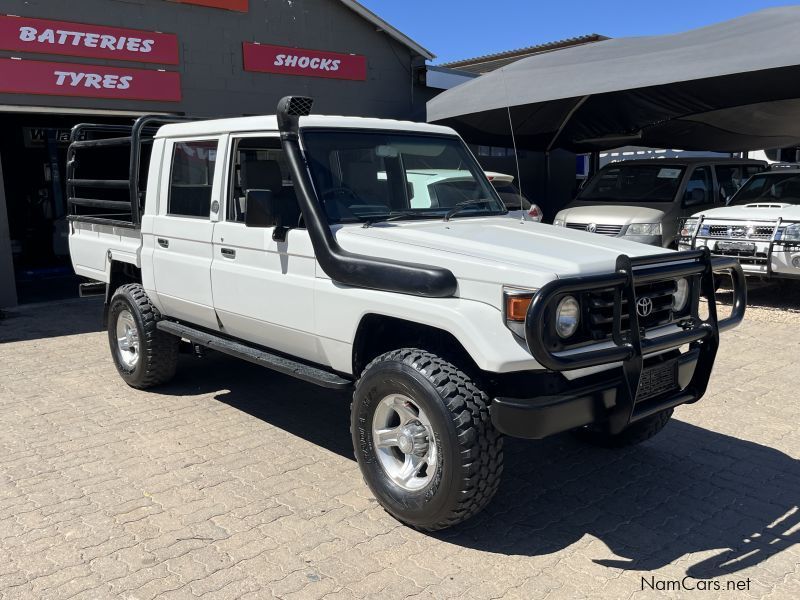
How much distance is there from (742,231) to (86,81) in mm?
9076

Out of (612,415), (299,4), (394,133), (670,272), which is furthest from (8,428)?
(299,4)

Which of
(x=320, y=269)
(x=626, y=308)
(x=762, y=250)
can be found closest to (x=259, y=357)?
(x=320, y=269)

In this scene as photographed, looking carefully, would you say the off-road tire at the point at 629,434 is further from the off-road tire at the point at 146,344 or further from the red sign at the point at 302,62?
the red sign at the point at 302,62

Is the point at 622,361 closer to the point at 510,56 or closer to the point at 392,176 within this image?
the point at 392,176

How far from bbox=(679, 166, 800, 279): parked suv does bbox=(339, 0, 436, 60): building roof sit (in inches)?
258

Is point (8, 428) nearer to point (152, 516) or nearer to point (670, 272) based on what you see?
point (152, 516)

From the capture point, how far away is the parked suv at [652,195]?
32.9ft

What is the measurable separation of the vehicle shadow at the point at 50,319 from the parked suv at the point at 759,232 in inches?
300

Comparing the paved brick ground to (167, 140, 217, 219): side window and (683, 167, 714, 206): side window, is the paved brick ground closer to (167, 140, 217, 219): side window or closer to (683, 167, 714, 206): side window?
(167, 140, 217, 219): side window

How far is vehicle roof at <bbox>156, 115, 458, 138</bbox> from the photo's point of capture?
4.34 m

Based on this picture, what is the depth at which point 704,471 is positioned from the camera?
436cm

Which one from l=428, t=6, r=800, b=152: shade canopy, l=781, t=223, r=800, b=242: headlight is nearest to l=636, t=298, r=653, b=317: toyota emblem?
l=428, t=6, r=800, b=152: shade canopy

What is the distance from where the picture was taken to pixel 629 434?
4543 millimetres

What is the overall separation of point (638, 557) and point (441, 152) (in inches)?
111
